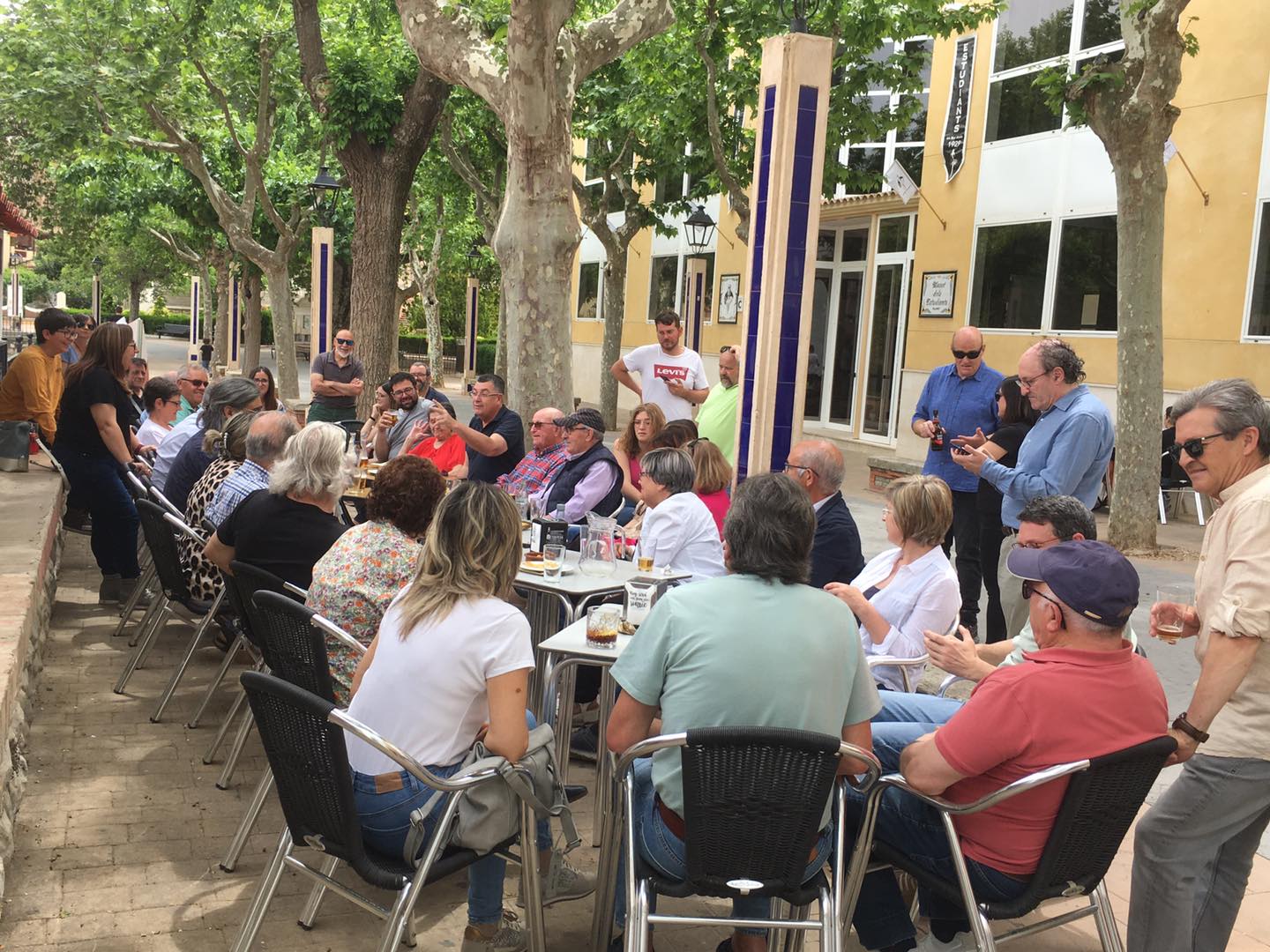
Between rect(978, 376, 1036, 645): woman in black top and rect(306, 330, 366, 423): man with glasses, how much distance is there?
5.66 m

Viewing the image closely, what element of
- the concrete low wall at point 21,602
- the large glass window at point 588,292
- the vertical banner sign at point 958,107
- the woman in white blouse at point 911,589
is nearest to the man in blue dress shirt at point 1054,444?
the woman in white blouse at point 911,589

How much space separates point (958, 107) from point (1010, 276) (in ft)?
9.26

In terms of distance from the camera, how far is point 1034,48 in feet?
51.1

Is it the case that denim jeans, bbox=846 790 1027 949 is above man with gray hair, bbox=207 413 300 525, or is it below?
below

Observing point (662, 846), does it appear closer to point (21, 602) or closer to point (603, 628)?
point (603, 628)

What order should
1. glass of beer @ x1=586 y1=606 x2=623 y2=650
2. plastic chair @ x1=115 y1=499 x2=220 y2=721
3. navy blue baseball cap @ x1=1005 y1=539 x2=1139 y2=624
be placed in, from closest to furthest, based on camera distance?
navy blue baseball cap @ x1=1005 y1=539 x2=1139 y2=624 → glass of beer @ x1=586 y1=606 x2=623 y2=650 → plastic chair @ x1=115 y1=499 x2=220 y2=721

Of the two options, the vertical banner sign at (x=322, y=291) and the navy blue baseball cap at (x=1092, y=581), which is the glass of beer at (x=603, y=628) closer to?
Answer: the navy blue baseball cap at (x=1092, y=581)

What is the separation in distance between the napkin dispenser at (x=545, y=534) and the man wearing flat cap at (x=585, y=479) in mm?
939

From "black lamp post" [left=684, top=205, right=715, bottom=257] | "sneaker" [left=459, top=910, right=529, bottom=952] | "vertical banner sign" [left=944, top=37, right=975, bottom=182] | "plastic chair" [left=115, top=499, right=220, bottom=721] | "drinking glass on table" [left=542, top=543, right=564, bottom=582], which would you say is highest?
"vertical banner sign" [left=944, top=37, right=975, bottom=182]

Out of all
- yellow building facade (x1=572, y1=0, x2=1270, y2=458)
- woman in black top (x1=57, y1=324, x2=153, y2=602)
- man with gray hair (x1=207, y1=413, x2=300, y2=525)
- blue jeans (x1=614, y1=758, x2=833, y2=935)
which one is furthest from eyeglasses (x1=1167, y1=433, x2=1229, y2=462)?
yellow building facade (x1=572, y1=0, x2=1270, y2=458)

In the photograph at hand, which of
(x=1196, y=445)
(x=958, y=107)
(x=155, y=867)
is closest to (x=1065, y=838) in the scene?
(x=1196, y=445)

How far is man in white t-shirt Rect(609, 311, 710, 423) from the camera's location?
27.9 ft

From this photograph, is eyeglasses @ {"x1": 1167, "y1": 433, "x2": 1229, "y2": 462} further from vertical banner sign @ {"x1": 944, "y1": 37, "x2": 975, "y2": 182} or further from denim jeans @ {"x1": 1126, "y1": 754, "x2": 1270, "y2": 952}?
vertical banner sign @ {"x1": 944, "y1": 37, "x2": 975, "y2": 182}

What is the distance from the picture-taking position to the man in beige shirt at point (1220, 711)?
2.76 meters
